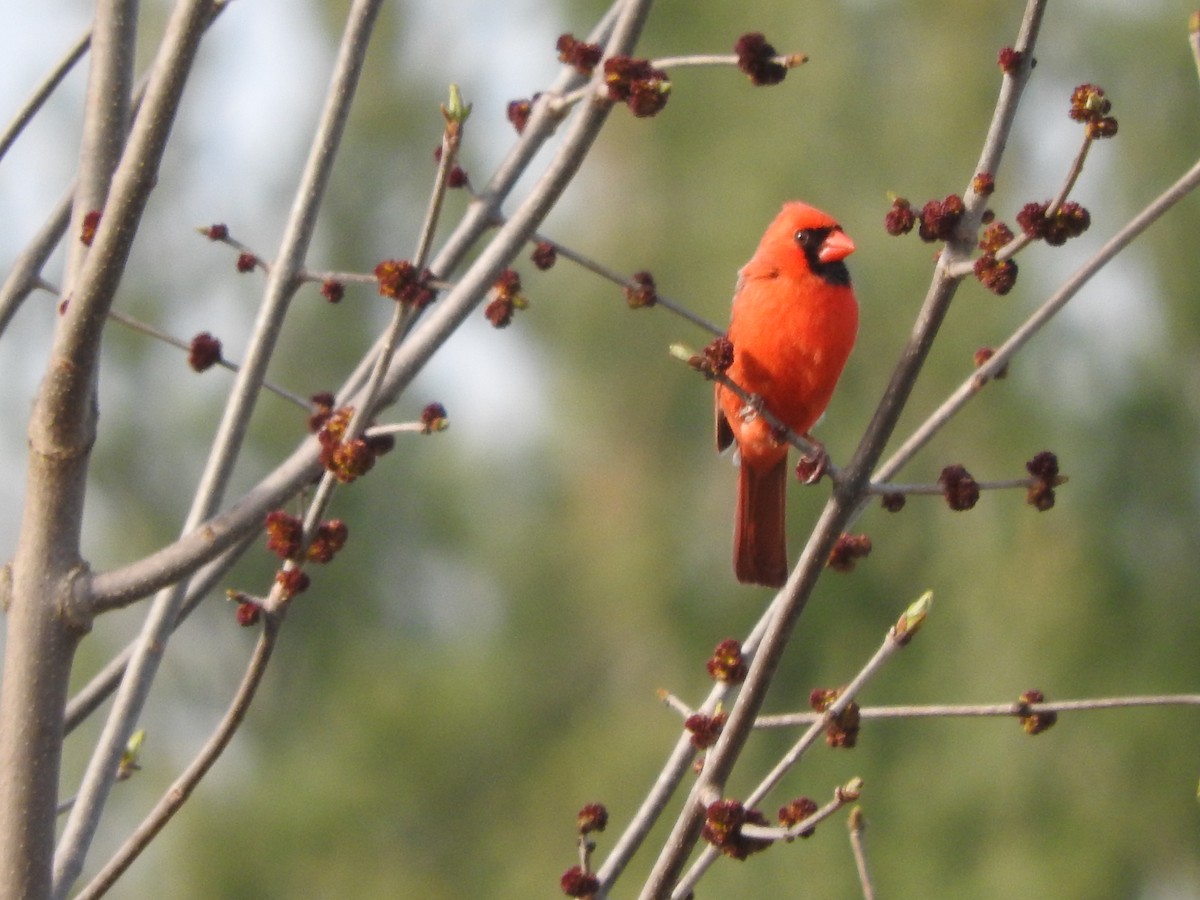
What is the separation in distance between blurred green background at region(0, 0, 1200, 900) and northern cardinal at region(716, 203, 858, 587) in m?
5.27

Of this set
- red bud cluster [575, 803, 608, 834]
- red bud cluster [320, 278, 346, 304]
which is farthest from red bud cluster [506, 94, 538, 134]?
red bud cluster [575, 803, 608, 834]

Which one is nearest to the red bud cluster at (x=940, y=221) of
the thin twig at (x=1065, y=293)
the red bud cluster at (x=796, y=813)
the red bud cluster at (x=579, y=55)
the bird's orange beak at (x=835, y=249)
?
the thin twig at (x=1065, y=293)

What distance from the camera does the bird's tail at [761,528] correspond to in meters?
3.31

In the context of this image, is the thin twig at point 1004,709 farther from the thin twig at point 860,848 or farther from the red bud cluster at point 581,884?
the red bud cluster at point 581,884

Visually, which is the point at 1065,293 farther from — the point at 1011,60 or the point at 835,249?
the point at 835,249

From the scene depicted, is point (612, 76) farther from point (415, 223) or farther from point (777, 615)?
point (415, 223)

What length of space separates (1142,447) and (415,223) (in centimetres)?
598

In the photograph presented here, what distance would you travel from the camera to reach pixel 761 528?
3416 mm

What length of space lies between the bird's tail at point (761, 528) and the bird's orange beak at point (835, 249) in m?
0.44

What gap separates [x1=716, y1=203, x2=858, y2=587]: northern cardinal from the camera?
316 centimetres

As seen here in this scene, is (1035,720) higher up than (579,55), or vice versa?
(579,55)

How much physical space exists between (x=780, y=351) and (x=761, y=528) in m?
0.45

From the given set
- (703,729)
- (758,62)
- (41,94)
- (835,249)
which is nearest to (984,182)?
(758,62)

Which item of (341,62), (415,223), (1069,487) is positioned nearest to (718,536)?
(1069,487)
